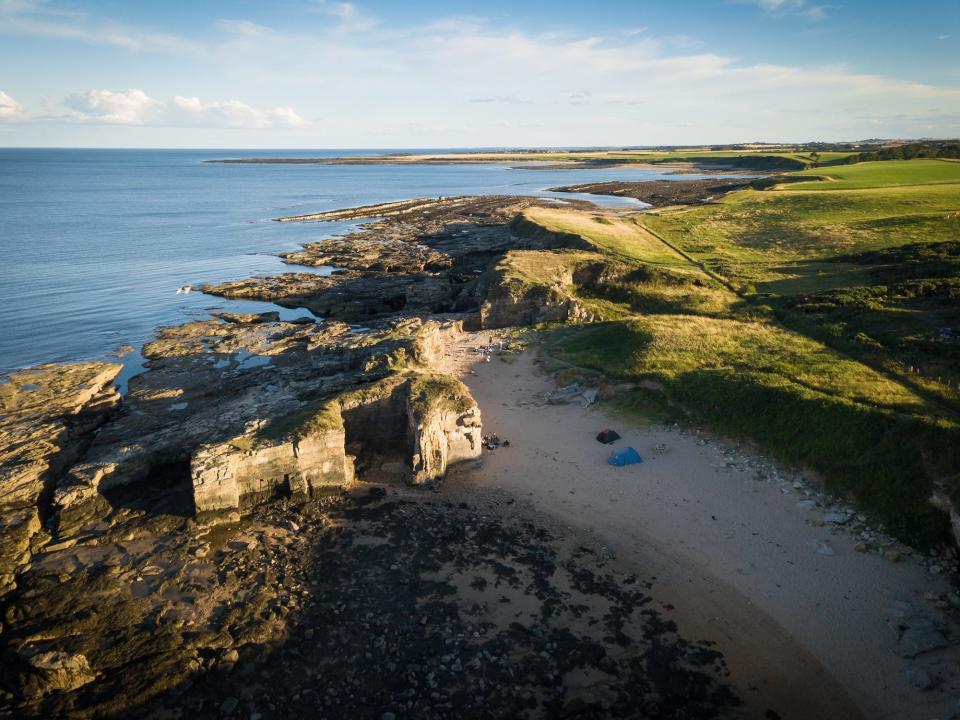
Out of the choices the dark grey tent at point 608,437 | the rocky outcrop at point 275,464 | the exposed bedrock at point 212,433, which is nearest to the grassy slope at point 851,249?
the dark grey tent at point 608,437

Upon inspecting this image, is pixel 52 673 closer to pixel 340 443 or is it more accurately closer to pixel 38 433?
pixel 340 443

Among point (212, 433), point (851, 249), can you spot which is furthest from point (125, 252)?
point (851, 249)

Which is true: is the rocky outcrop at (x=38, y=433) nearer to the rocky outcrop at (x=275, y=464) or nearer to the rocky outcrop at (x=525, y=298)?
the rocky outcrop at (x=275, y=464)

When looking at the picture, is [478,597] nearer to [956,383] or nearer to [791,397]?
[791,397]

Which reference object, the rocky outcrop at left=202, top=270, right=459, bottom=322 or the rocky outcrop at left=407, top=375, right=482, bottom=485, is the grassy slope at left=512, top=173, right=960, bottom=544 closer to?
the rocky outcrop at left=202, top=270, right=459, bottom=322

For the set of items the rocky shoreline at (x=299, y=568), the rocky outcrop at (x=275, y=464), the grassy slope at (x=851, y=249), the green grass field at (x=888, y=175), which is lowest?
the rocky shoreline at (x=299, y=568)

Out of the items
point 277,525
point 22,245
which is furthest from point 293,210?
point 277,525

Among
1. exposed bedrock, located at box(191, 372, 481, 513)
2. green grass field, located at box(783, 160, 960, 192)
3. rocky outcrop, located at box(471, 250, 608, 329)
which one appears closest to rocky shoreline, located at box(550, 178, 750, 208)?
green grass field, located at box(783, 160, 960, 192)
